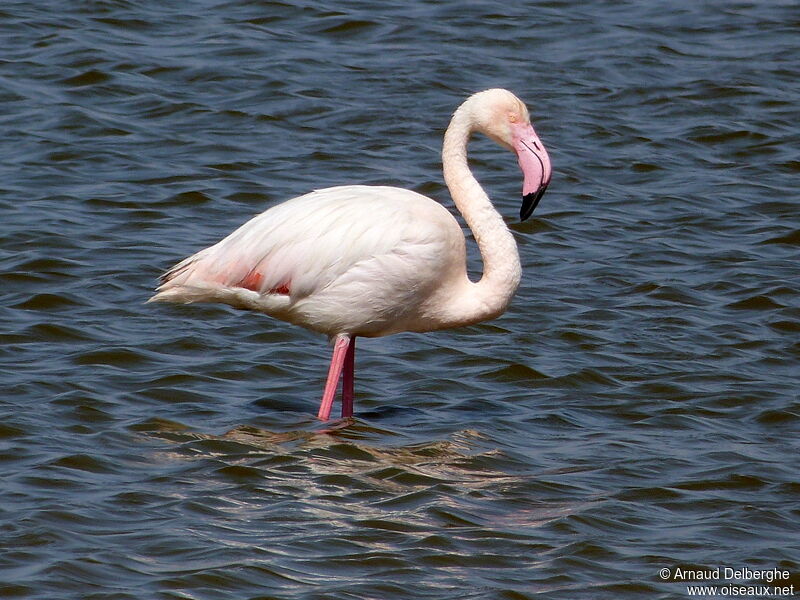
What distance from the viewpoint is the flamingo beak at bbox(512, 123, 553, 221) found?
769 centimetres

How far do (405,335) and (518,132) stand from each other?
2003 mm

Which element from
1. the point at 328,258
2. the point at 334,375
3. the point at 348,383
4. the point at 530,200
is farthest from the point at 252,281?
the point at 530,200

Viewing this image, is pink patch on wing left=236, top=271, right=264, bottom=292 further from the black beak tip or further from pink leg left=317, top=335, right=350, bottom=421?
the black beak tip

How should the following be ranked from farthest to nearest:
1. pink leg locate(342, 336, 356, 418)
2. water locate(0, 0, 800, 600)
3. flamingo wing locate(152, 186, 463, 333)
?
1. pink leg locate(342, 336, 356, 418)
2. flamingo wing locate(152, 186, 463, 333)
3. water locate(0, 0, 800, 600)

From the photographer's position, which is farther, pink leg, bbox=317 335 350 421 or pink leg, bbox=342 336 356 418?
pink leg, bbox=342 336 356 418

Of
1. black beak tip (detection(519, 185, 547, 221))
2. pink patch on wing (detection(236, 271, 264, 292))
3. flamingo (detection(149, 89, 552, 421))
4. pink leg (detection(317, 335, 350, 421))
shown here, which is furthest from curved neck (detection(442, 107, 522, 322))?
pink patch on wing (detection(236, 271, 264, 292))

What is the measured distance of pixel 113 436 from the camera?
281 inches

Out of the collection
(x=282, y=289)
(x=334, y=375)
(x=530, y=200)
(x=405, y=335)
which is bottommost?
(x=405, y=335)

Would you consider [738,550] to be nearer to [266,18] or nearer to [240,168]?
[240,168]

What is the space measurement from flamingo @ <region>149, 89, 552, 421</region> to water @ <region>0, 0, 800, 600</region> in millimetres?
571

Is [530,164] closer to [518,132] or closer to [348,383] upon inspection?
[518,132]

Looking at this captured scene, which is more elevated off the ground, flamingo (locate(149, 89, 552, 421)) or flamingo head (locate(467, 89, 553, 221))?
flamingo head (locate(467, 89, 553, 221))

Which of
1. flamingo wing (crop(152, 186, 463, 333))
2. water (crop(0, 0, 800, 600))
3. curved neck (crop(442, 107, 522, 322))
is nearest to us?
water (crop(0, 0, 800, 600))

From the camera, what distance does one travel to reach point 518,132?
25.5 feet
